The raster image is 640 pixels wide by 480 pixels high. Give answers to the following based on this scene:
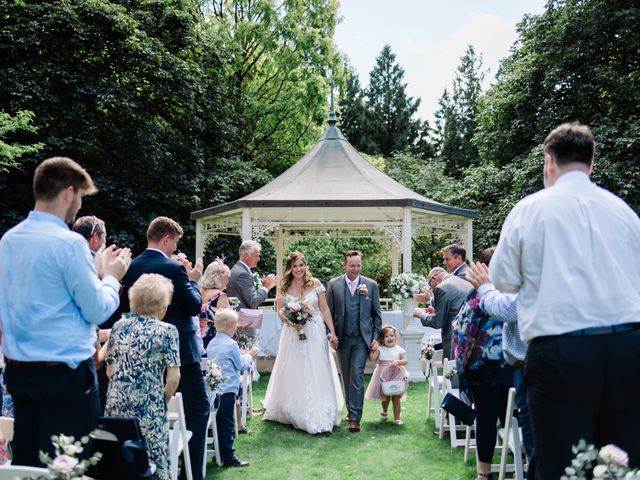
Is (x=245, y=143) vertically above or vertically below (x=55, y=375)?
above

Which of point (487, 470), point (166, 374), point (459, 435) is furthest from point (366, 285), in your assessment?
point (166, 374)

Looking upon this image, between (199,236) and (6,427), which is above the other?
(199,236)

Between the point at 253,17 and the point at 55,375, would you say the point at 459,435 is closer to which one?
the point at 55,375

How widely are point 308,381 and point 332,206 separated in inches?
259

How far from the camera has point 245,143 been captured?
91.1ft

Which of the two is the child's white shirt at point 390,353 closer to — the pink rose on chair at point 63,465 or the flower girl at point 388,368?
the flower girl at point 388,368

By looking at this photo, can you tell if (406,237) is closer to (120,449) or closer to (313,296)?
(313,296)

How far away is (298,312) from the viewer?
7.83 meters

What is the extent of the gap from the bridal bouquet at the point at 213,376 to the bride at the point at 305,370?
186 centimetres

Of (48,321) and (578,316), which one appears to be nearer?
(578,316)

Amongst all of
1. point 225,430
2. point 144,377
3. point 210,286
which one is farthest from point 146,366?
point 210,286

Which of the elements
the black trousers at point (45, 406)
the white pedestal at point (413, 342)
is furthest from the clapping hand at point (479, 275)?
the white pedestal at point (413, 342)

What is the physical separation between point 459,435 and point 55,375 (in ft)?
18.3

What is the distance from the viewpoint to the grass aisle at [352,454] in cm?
617
